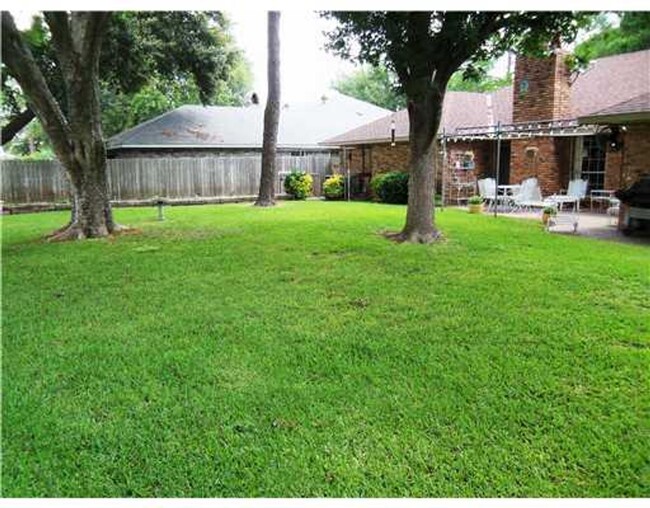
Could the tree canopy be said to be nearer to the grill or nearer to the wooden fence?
the wooden fence

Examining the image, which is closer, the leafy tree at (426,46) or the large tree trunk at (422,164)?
the leafy tree at (426,46)

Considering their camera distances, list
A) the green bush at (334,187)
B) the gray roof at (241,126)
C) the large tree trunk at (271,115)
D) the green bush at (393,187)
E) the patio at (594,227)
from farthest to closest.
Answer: the gray roof at (241,126), the green bush at (334,187), the green bush at (393,187), the large tree trunk at (271,115), the patio at (594,227)

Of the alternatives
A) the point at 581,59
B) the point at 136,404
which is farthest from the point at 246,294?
the point at 581,59

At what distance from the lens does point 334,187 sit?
1908 cm

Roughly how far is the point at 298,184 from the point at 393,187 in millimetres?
4055

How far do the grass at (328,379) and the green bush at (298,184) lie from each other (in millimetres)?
12261

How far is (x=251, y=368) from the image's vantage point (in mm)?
3799

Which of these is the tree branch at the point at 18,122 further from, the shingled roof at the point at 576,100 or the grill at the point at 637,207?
the grill at the point at 637,207

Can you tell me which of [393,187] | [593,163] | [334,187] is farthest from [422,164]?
[334,187]

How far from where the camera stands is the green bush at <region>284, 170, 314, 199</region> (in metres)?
19.2

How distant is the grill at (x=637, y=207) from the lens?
9.62 metres

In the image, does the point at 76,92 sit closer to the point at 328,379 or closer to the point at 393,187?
the point at 328,379

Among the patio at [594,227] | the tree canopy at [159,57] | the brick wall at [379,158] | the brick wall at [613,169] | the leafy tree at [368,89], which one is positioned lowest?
the patio at [594,227]

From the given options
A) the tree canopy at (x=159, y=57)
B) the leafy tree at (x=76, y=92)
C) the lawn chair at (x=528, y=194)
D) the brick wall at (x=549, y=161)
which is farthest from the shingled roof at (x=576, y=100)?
the leafy tree at (x=76, y=92)
